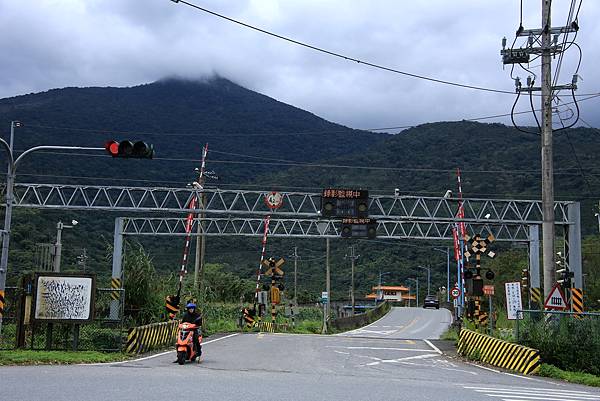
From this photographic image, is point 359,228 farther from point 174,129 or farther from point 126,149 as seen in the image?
point 174,129

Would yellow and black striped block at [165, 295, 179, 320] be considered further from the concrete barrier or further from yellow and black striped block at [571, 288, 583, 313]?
the concrete barrier

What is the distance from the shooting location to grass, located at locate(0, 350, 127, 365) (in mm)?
→ 17016

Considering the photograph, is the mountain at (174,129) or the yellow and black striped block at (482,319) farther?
the mountain at (174,129)

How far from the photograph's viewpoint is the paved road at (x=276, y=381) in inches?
440

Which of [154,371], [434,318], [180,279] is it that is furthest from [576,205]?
[434,318]

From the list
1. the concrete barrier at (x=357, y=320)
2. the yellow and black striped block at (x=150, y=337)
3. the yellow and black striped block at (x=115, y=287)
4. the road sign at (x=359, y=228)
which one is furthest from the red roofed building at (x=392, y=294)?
the yellow and black striped block at (x=150, y=337)

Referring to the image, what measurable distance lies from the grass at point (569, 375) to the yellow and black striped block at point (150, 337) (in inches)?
456

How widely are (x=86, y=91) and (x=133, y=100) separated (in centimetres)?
1264

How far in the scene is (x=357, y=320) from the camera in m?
60.3

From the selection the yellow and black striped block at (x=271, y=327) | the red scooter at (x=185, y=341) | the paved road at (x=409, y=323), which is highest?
the red scooter at (x=185, y=341)

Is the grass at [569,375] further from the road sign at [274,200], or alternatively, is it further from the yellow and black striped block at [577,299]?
the road sign at [274,200]

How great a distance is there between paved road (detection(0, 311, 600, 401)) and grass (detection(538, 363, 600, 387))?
912mm

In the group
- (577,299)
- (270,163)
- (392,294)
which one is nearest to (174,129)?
(270,163)

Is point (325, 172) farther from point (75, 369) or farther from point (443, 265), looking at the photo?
point (75, 369)
